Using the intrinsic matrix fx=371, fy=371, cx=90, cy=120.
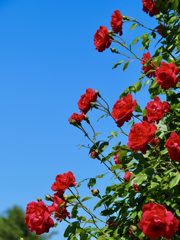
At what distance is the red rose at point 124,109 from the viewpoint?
2469 millimetres

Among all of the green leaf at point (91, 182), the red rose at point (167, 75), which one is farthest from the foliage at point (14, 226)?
the red rose at point (167, 75)

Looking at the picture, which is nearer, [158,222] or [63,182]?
[158,222]

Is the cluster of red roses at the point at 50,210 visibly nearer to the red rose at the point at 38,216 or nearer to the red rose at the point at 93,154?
the red rose at the point at 38,216

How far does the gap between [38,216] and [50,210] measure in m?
0.16

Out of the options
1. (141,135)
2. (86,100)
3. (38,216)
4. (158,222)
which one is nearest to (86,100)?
(86,100)

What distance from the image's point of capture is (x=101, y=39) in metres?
3.49

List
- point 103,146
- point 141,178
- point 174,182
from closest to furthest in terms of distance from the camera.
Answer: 1. point 174,182
2. point 141,178
3. point 103,146

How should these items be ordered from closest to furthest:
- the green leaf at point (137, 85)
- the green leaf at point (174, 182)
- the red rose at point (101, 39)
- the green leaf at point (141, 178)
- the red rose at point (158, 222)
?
1. the red rose at point (158, 222)
2. the green leaf at point (174, 182)
3. the green leaf at point (141, 178)
4. the green leaf at point (137, 85)
5. the red rose at point (101, 39)

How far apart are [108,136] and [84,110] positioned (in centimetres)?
40

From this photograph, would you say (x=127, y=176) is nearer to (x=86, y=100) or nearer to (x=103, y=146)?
(x=103, y=146)

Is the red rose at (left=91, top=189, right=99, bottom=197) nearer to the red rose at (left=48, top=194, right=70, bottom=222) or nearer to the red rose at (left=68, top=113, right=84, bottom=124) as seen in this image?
the red rose at (left=48, top=194, right=70, bottom=222)

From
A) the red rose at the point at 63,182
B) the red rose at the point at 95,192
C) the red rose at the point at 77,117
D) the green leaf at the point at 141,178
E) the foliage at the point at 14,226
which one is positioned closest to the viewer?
the green leaf at the point at 141,178

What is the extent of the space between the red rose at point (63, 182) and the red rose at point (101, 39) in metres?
1.31

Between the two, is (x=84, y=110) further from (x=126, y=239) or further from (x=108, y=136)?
(x=126, y=239)
